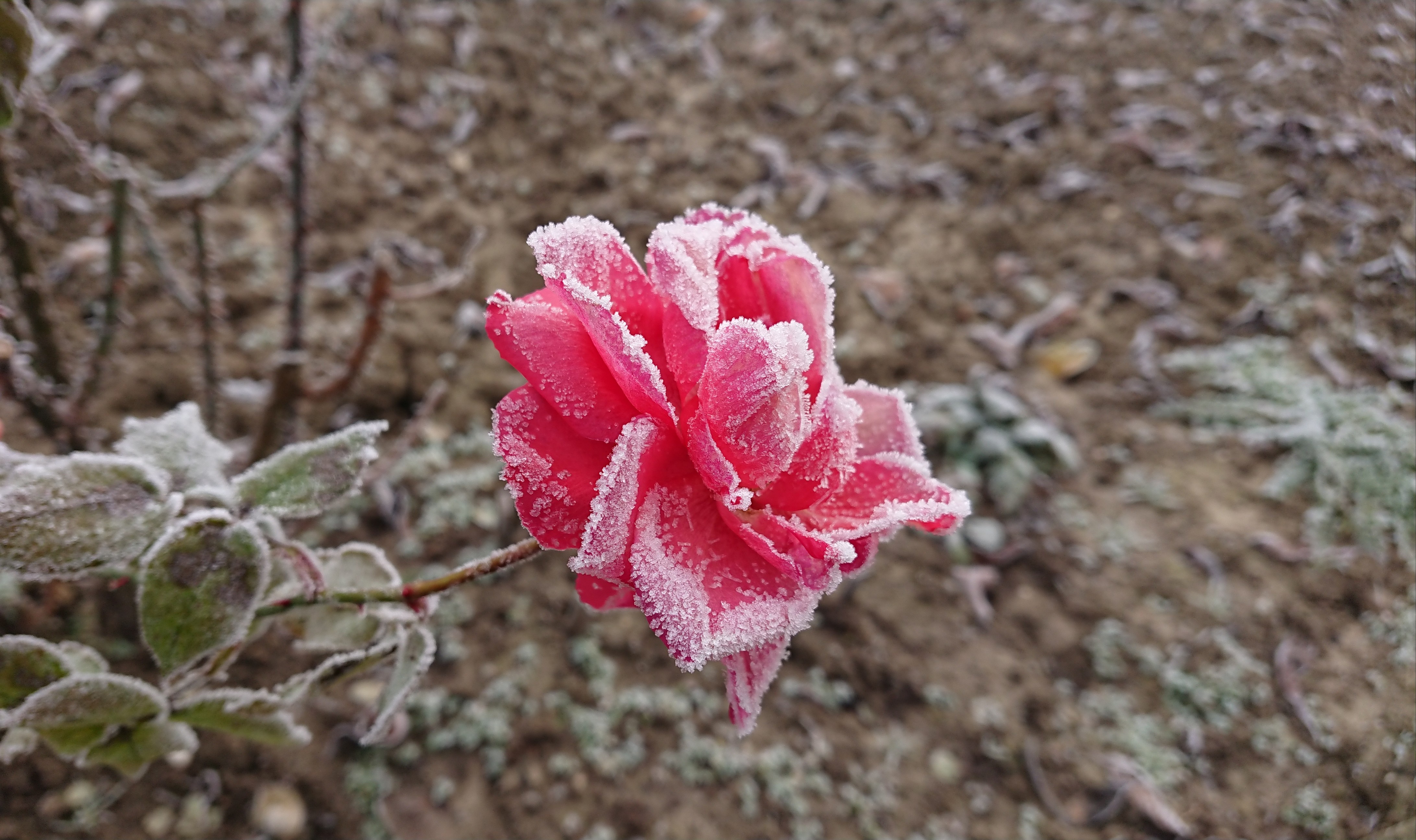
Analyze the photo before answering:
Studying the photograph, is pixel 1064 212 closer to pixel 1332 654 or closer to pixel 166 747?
pixel 1332 654

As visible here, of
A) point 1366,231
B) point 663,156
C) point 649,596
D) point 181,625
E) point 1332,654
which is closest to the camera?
point 649,596

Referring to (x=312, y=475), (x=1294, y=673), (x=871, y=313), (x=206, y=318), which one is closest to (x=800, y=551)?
(x=312, y=475)

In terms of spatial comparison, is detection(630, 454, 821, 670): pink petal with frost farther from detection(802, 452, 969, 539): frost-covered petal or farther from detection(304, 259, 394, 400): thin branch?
detection(304, 259, 394, 400): thin branch

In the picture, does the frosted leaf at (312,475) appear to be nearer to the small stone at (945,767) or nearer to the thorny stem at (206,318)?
the thorny stem at (206,318)

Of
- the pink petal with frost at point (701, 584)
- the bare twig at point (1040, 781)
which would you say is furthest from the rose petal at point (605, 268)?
the bare twig at point (1040, 781)

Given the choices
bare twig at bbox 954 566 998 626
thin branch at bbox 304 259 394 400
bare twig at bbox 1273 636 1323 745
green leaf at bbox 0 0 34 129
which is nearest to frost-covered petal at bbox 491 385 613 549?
green leaf at bbox 0 0 34 129

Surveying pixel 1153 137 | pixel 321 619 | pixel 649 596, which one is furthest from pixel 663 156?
pixel 649 596
